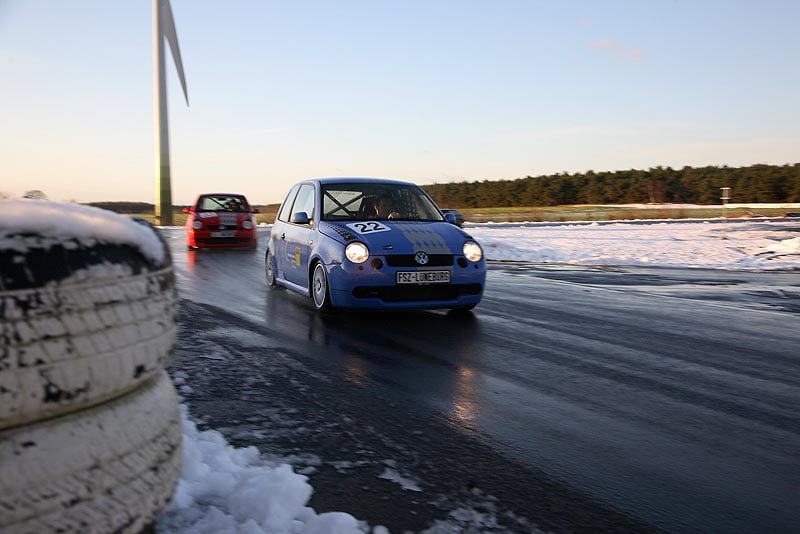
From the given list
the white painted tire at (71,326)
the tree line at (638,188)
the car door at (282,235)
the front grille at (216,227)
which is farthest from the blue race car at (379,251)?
the tree line at (638,188)

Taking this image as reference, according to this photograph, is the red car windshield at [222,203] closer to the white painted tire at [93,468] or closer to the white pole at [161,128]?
the white pole at [161,128]

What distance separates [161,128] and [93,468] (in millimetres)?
35348

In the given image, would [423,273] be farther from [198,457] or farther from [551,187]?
[551,187]

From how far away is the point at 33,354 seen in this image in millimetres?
1695

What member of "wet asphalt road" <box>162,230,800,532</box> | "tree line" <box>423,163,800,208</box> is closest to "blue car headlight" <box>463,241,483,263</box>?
"wet asphalt road" <box>162,230,800,532</box>

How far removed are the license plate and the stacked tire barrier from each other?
4940 millimetres

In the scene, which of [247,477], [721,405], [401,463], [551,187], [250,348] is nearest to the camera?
[247,477]

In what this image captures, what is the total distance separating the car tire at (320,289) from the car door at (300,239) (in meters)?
0.28

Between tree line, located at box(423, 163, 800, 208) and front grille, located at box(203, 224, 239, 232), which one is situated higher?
tree line, located at box(423, 163, 800, 208)

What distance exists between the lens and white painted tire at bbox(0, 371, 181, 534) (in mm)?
1697

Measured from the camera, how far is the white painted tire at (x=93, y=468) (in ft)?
5.57

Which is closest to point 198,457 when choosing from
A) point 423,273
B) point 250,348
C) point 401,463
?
point 401,463

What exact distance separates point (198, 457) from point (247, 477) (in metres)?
0.30

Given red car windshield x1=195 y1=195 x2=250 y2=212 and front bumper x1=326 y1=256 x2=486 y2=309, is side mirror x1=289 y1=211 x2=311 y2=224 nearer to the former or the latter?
front bumper x1=326 y1=256 x2=486 y2=309
